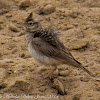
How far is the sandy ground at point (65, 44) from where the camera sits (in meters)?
4.04

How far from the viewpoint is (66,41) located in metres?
5.84

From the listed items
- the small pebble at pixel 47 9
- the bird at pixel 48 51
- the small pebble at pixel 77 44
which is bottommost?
the small pebble at pixel 77 44

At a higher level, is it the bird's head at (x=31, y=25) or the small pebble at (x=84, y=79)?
the bird's head at (x=31, y=25)

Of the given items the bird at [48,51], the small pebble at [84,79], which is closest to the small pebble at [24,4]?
the bird at [48,51]

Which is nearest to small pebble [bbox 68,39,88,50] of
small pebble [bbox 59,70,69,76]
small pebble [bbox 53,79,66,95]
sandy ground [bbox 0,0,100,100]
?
sandy ground [bbox 0,0,100,100]

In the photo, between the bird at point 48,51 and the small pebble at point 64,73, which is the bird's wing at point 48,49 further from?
the small pebble at point 64,73

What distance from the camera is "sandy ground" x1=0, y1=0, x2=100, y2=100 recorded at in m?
4.04

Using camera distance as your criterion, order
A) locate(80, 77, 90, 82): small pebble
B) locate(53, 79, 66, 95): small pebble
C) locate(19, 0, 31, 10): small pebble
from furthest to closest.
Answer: locate(19, 0, 31, 10): small pebble < locate(80, 77, 90, 82): small pebble < locate(53, 79, 66, 95): small pebble

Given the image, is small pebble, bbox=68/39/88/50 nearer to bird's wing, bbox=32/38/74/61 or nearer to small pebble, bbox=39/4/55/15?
bird's wing, bbox=32/38/74/61

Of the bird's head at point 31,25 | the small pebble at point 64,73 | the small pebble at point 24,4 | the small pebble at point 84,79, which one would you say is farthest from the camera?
the small pebble at point 24,4

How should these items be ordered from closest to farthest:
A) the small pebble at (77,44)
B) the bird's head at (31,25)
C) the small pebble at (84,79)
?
the small pebble at (84,79)
the bird's head at (31,25)
the small pebble at (77,44)

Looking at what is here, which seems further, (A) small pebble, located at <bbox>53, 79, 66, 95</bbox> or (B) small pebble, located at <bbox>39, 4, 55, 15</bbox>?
(B) small pebble, located at <bbox>39, 4, 55, 15</bbox>

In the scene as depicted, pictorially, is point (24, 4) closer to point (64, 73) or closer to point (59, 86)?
point (64, 73)

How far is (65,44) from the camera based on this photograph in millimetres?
5730
